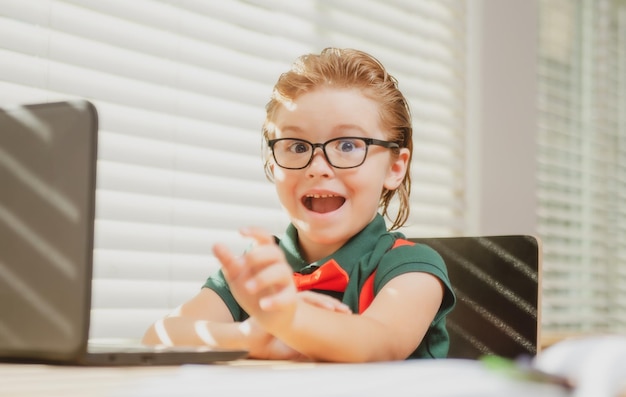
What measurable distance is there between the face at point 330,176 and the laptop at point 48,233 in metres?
0.49

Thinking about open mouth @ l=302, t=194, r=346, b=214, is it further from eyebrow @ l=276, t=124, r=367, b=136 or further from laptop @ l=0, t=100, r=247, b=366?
laptop @ l=0, t=100, r=247, b=366

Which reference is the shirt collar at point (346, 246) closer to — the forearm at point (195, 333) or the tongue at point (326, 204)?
the tongue at point (326, 204)

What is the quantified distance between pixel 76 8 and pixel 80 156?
0.88 m

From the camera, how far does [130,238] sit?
1.48 m

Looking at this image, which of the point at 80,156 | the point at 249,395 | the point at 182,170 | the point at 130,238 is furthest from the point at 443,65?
the point at 249,395

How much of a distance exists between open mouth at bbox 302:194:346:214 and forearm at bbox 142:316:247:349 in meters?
0.23

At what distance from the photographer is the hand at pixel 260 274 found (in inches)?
23.0

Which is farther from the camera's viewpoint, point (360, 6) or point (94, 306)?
point (360, 6)

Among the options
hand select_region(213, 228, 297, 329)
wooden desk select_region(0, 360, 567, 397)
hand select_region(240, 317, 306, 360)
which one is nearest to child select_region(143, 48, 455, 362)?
hand select_region(240, 317, 306, 360)

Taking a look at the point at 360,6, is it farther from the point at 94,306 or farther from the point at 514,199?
the point at 94,306

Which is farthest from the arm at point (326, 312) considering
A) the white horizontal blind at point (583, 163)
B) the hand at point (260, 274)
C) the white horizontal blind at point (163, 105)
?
the white horizontal blind at point (583, 163)

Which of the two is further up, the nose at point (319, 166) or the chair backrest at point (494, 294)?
the nose at point (319, 166)

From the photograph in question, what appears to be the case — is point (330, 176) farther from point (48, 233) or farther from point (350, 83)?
point (48, 233)

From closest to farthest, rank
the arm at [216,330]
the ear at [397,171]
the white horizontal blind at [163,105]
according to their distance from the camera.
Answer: the arm at [216,330]
the ear at [397,171]
the white horizontal blind at [163,105]
